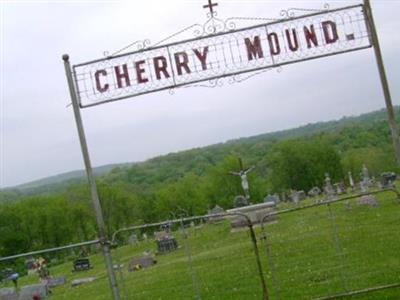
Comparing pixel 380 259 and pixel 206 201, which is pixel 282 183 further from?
pixel 380 259

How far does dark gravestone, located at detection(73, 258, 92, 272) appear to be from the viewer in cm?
2782

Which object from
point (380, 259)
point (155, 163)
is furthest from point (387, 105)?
point (155, 163)

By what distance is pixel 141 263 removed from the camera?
73.1 ft

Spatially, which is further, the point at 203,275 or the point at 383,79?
the point at 203,275

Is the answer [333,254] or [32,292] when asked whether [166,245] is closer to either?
[32,292]

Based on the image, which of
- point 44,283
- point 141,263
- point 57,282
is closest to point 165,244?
point 141,263

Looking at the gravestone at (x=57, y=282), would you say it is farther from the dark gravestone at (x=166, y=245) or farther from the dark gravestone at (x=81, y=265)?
the dark gravestone at (x=166, y=245)

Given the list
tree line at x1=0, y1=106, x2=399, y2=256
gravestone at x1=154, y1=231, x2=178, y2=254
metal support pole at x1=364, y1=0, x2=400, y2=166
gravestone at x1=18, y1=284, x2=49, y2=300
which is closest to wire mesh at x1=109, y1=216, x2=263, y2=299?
gravestone at x1=154, y1=231, x2=178, y2=254

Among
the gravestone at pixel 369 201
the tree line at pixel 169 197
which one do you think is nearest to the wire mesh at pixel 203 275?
the gravestone at pixel 369 201

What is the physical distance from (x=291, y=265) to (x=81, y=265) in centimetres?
1644

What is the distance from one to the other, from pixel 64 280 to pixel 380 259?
1452 cm

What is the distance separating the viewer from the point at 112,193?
74250 mm

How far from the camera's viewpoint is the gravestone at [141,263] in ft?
71.9

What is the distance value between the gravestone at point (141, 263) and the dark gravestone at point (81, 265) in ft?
19.5
